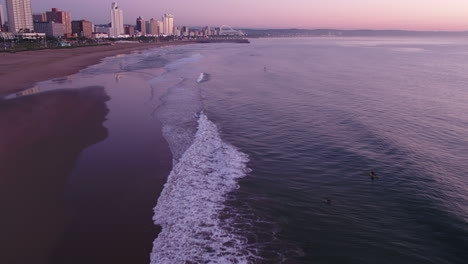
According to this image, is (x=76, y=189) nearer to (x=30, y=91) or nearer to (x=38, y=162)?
(x=38, y=162)

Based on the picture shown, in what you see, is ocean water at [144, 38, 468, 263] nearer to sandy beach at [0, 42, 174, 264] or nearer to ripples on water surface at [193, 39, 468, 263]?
ripples on water surface at [193, 39, 468, 263]

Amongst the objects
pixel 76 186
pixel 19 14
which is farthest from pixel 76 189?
pixel 19 14

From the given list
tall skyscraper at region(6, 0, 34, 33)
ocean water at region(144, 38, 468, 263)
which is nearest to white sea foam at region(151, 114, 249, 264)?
ocean water at region(144, 38, 468, 263)

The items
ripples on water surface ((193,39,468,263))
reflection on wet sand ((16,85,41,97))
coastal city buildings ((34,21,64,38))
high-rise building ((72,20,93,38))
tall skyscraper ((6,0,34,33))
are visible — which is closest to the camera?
ripples on water surface ((193,39,468,263))

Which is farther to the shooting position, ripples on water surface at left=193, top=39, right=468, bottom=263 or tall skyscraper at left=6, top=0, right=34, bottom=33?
tall skyscraper at left=6, top=0, right=34, bottom=33

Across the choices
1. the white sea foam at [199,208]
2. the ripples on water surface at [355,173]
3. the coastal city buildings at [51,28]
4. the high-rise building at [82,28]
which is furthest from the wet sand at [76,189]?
the high-rise building at [82,28]

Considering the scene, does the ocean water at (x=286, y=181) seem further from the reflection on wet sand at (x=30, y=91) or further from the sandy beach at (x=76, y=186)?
the reflection on wet sand at (x=30, y=91)
